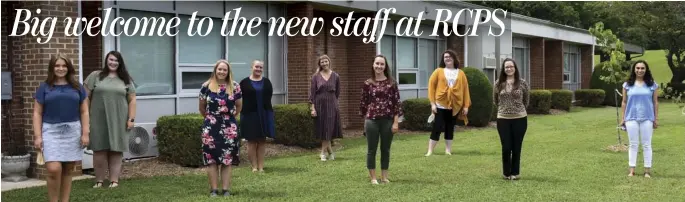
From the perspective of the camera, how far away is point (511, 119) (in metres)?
8.02

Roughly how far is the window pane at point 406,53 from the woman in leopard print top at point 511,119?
950 centimetres

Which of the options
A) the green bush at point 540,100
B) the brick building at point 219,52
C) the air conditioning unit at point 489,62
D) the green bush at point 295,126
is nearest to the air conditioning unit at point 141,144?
the brick building at point 219,52

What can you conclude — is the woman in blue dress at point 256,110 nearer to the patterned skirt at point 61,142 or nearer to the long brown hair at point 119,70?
the long brown hair at point 119,70

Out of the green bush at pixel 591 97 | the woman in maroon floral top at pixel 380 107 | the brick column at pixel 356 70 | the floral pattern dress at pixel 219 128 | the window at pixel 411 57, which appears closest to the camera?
the floral pattern dress at pixel 219 128

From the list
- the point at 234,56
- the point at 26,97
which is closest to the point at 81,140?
the point at 26,97

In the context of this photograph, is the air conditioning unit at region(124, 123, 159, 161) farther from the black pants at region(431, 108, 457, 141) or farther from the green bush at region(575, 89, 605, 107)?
the green bush at region(575, 89, 605, 107)

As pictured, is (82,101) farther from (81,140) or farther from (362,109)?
(362,109)

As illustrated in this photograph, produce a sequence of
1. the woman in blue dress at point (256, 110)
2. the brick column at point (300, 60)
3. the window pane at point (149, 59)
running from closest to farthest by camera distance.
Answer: the woman in blue dress at point (256, 110) < the window pane at point (149, 59) < the brick column at point (300, 60)

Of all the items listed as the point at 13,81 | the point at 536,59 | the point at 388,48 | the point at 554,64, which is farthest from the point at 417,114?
the point at 554,64

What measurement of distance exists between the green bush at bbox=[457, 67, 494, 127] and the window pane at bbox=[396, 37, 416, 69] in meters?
1.94

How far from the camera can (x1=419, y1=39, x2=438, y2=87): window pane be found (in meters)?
18.7

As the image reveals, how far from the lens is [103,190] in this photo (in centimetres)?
746

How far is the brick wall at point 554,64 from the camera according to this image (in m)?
28.4

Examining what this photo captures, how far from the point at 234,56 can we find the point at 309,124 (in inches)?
84.6
